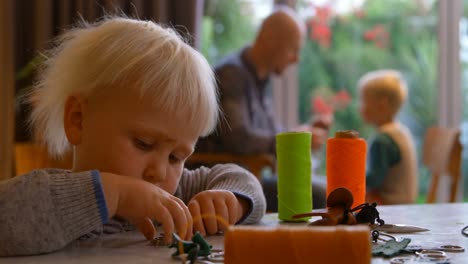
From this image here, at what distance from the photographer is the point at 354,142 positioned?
1227 mm

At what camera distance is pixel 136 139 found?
1103mm

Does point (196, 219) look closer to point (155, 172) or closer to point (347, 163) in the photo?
point (155, 172)

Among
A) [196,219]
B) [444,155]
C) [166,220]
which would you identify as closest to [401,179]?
[444,155]

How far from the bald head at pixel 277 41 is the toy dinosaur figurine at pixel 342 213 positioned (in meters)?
2.35

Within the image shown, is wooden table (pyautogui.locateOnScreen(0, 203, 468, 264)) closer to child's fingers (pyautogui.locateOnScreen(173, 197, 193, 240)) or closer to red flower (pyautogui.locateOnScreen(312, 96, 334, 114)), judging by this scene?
child's fingers (pyautogui.locateOnScreen(173, 197, 193, 240))

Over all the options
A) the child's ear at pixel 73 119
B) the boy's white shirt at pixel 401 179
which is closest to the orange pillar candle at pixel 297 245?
the child's ear at pixel 73 119

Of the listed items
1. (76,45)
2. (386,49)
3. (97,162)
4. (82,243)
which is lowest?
(82,243)

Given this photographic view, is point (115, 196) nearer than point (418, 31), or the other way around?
point (115, 196)

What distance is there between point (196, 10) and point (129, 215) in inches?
110

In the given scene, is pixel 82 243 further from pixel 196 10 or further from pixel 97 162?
pixel 196 10

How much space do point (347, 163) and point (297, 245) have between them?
564 mm

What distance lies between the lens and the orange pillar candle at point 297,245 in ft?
2.20

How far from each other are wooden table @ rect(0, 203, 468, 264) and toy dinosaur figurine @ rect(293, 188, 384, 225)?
0.06 m

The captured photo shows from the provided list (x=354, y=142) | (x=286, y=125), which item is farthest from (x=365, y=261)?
(x=286, y=125)
